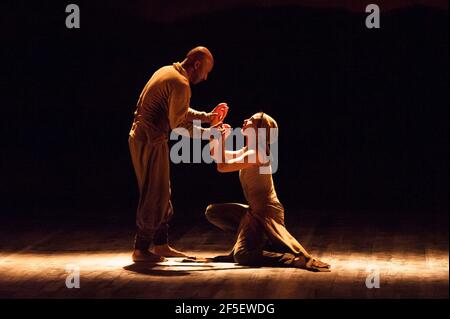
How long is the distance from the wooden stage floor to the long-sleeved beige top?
867 mm

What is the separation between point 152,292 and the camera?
5.77 m

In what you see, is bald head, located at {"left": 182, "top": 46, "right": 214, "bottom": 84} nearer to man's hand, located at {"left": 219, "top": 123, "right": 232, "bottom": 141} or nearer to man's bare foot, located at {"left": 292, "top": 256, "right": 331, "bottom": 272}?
man's hand, located at {"left": 219, "top": 123, "right": 232, "bottom": 141}

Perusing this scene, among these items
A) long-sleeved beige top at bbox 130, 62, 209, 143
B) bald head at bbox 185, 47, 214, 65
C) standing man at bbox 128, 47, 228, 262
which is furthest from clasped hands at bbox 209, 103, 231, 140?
bald head at bbox 185, 47, 214, 65

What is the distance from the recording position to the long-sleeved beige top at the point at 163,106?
6.84m

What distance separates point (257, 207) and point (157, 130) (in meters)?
0.83

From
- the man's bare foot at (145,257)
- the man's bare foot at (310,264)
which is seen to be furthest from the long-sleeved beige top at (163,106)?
the man's bare foot at (310,264)

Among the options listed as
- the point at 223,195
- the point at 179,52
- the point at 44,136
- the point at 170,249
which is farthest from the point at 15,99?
the point at 170,249

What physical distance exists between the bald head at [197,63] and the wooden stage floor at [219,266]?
1239mm

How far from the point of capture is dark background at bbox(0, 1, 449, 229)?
11.2m

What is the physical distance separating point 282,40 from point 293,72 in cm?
45

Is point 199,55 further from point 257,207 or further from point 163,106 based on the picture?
point 257,207

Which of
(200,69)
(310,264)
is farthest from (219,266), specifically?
(200,69)

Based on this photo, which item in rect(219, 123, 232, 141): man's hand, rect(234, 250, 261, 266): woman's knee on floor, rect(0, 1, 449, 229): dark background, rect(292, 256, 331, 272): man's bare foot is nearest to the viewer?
rect(292, 256, 331, 272): man's bare foot

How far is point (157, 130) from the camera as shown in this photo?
6902 mm
